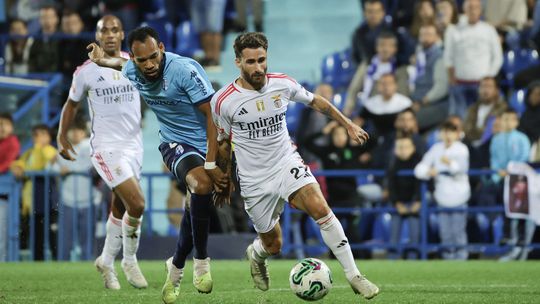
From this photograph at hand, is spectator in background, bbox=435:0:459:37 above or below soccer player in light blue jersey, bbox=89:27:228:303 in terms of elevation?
above

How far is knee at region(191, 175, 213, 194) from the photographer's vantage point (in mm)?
8727

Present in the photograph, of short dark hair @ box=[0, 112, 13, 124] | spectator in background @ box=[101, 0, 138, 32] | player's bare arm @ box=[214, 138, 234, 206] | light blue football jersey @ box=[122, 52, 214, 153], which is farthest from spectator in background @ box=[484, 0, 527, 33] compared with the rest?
player's bare arm @ box=[214, 138, 234, 206]

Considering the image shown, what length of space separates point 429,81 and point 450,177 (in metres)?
2.42

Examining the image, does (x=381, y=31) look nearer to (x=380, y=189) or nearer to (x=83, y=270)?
(x=380, y=189)

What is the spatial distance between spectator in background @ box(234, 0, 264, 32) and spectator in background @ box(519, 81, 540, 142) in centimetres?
582

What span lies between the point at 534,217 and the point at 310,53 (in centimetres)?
646

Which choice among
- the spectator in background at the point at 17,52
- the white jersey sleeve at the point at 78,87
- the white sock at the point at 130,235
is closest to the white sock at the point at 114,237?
the white sock at the point at 130,235

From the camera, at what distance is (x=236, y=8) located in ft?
64.9

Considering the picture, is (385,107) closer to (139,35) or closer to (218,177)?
(139,35)

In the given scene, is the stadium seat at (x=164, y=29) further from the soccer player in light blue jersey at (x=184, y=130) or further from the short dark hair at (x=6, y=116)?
the soccer player in light blue jersey at (x=184, y=130)

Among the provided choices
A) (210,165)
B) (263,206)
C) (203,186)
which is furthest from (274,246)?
(210,165)

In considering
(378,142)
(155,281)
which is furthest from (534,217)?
(155,281)

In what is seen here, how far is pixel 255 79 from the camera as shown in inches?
331

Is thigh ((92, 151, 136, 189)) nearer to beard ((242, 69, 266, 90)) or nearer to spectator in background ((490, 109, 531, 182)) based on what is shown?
beard ((242, 69, 266, 90))
